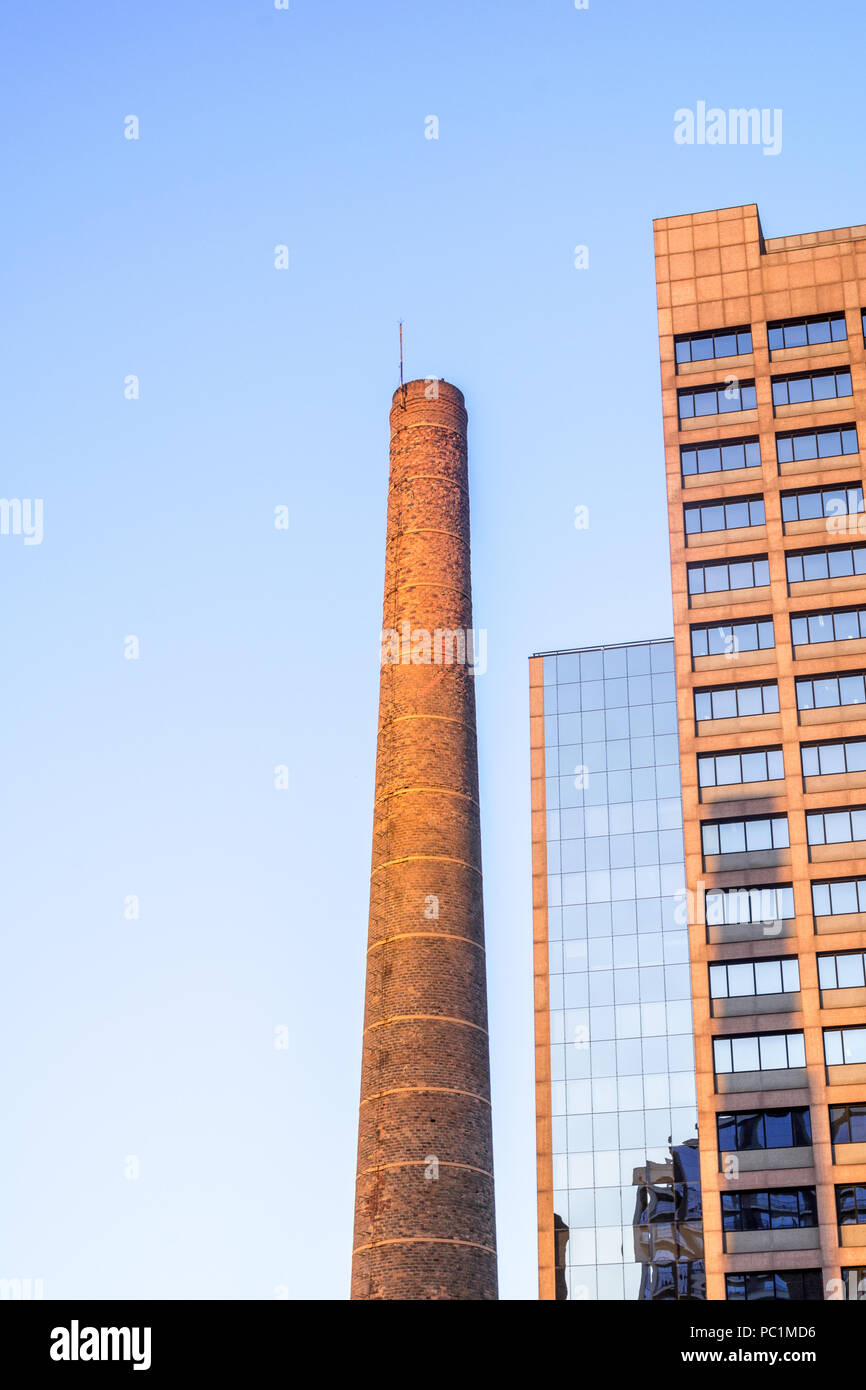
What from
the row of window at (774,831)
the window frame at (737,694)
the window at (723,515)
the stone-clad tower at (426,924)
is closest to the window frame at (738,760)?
the window frame at (737,694)

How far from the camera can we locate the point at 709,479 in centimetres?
5503

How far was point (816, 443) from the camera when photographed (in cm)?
5456

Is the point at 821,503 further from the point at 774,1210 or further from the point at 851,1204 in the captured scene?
the point at 774,1210

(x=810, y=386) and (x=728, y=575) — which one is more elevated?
(x=810, y=386)

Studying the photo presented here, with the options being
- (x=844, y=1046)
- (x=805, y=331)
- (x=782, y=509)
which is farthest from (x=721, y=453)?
(x=844, y=1046)

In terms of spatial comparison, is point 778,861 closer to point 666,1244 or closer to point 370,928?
point 370,928

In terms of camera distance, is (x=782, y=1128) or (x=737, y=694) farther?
(x=737, y=694)

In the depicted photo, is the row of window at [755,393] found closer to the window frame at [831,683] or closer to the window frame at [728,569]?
the window frame at [728,569]

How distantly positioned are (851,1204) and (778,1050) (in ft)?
15.6

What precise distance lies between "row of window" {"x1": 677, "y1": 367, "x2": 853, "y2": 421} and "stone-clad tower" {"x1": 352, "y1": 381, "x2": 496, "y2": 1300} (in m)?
11.4

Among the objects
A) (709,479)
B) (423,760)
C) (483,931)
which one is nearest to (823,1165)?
(483,931)

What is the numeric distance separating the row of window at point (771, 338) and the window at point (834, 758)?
45.9 feet

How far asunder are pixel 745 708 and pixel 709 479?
26.4ft
